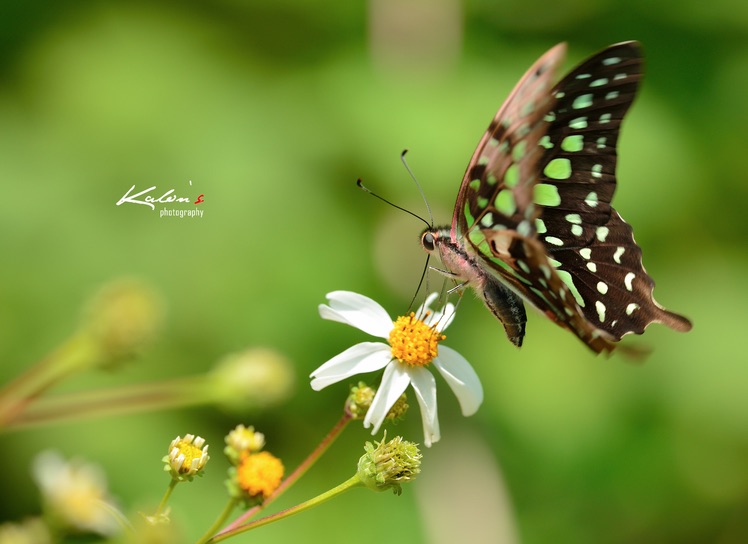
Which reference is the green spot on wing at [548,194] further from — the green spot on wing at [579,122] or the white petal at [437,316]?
the white petal at [437,316]

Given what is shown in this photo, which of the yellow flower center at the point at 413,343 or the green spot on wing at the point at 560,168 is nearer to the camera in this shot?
the yellow flower center at the point at 413,343

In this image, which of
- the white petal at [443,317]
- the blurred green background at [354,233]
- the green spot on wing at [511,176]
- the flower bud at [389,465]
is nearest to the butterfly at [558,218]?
the green spot on wing at [511,176]

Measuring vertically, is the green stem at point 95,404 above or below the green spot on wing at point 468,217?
below

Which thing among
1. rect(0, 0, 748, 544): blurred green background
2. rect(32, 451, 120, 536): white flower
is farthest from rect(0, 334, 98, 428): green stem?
rect(0, 0, 748, 544): blurred green background

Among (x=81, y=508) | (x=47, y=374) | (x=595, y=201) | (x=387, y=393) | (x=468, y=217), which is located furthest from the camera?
(x=595, y=201)

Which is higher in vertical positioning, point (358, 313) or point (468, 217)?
point (468, 217)

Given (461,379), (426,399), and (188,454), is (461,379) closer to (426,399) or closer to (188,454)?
(426,399)
